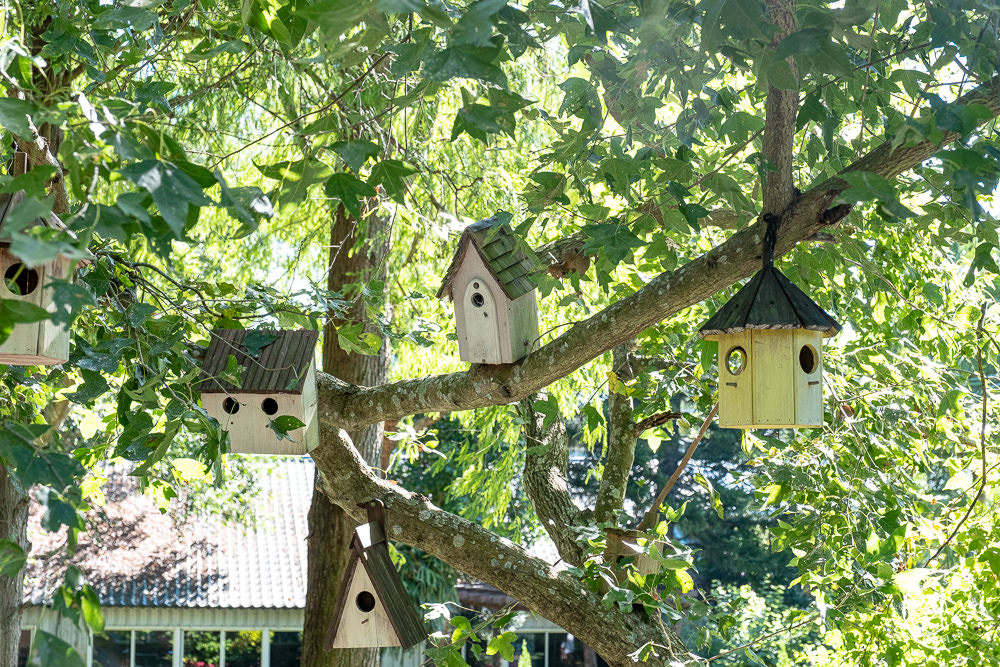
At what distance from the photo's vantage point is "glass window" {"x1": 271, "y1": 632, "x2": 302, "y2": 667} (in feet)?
44.4

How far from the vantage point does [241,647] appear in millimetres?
13422

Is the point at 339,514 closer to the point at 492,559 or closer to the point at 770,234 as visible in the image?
the point at 492,559

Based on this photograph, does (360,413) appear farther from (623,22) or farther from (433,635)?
(623,22)

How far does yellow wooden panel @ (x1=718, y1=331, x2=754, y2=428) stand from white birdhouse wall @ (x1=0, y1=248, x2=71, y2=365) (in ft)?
5.21

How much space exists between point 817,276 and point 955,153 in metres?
1.66

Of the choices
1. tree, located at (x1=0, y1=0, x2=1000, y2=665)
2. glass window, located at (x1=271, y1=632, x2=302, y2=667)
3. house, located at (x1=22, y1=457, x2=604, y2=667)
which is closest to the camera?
tree, located at (x1=0, y1=0, x2=1000, y2=665)

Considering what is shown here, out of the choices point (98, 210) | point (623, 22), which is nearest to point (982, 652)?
point (623, 22)

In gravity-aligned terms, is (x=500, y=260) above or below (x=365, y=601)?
above

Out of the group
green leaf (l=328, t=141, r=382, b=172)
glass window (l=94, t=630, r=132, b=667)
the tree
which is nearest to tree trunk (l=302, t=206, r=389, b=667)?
the tree

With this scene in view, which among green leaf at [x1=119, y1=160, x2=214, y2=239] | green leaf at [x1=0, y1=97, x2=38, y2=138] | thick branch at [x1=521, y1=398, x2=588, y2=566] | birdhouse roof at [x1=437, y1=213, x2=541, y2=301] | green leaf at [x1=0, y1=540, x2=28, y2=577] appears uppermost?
birdhouse roof at [x1=437, y1=213, x2=541, y2=301]

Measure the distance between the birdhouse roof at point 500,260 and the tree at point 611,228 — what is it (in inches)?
5.0

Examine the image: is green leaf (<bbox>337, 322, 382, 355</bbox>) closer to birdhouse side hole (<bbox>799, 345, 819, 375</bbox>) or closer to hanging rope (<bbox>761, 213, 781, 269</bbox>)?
hanging rope (<bbox>761, 213, 781, 269</bbox>)

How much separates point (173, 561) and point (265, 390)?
11229 mm

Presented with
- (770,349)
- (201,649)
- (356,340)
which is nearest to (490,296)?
(356,340)
